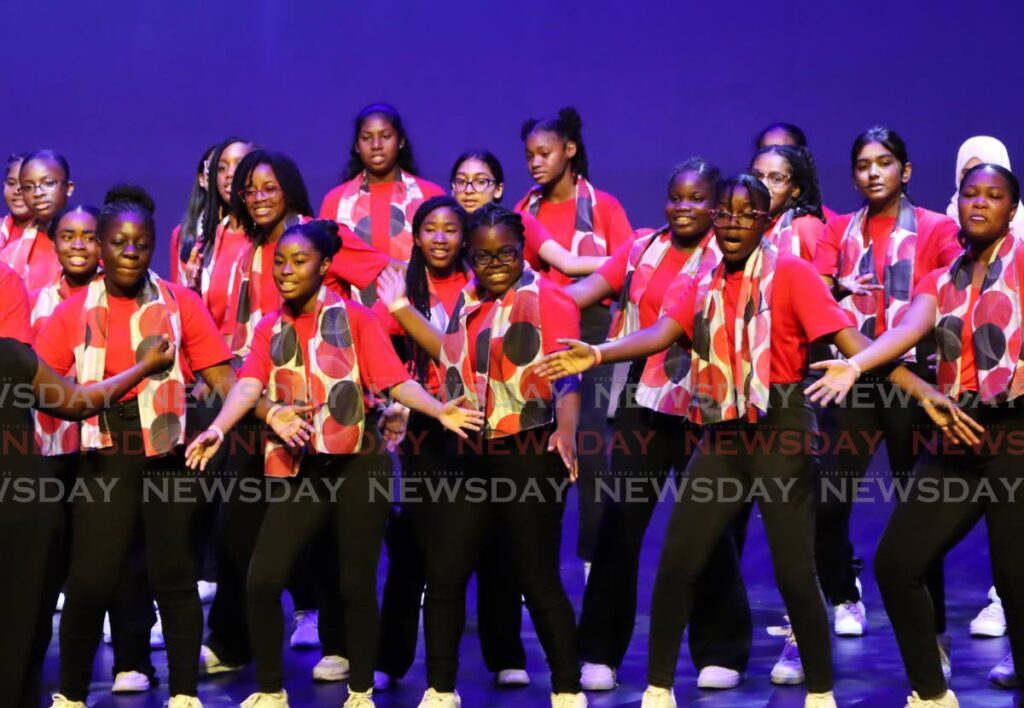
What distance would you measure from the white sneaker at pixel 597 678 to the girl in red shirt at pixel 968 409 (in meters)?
0.92

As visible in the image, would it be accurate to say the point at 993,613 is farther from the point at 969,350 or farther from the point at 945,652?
the point at 969,350

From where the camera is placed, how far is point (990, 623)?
5031 millimetres


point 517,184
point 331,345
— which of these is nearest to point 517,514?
point 331,345

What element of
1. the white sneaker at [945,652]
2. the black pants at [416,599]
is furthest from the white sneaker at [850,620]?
the black pants at [416,599]

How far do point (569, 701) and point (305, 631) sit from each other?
1.21m

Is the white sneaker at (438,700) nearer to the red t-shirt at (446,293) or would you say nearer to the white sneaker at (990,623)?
the red t-shirt at (446,293)

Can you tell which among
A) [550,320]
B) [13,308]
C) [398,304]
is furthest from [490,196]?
[13,308]

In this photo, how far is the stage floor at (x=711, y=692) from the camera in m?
4.45

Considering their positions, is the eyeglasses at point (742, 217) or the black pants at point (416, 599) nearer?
the eyeglasses at point (742, 217)

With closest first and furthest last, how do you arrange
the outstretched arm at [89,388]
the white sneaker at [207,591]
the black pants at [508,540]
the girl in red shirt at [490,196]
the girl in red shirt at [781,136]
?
1. the outstretched arm at [89,388]
2. the black pants at [508,540]
3. the girl in red shirt at [490,196]
4. the girl in red shirt at [781,136]
5. the white sneaker at [207,591]

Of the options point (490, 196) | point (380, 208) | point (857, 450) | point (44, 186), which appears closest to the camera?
point (857, 450)

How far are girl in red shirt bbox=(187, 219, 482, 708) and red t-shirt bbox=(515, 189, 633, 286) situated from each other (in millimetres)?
1339

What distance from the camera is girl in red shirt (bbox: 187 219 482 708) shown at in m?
4.25

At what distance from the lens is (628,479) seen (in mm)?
4582
